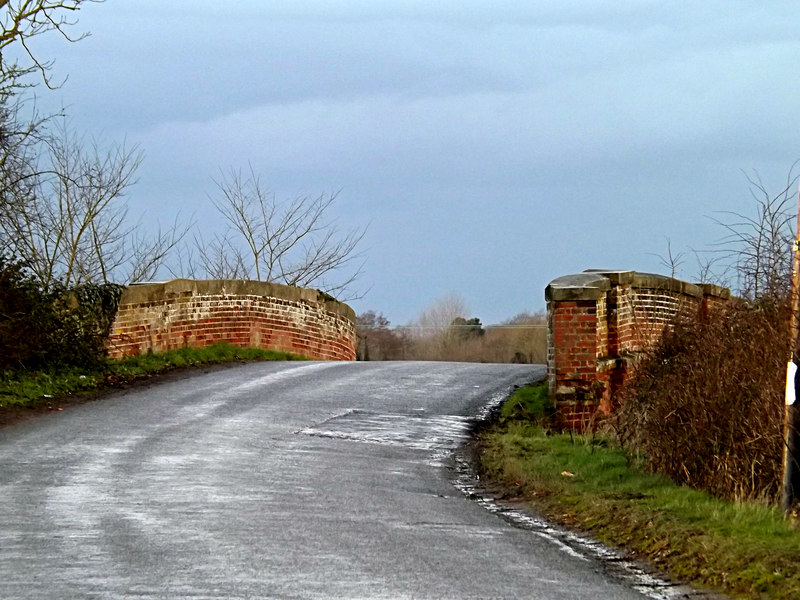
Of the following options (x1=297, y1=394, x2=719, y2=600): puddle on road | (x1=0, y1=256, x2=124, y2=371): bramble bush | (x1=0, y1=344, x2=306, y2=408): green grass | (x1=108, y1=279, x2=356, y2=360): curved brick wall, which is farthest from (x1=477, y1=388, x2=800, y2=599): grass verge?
(x1=108, y1=279, x2=356, y2=360): curved brick wall

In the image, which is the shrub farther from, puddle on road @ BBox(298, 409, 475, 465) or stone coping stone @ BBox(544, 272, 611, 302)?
stone coping stone @ BBox(544, 272, 611, 302)

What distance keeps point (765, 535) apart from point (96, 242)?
30105mm

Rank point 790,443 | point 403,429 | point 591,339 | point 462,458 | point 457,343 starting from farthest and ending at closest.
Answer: point 457,343 → point 591,339 → point 403,429 → point 462,458 → point 790,443

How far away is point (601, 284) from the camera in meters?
16.9

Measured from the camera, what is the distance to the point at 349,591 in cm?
620

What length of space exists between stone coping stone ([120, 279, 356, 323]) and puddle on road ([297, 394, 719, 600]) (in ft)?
23.5

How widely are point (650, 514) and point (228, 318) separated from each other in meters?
15.6

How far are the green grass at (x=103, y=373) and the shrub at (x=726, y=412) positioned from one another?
8.63 m

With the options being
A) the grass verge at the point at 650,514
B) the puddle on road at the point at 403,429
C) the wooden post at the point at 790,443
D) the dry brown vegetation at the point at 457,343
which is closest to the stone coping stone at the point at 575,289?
the puddle on road at the point at 403,429

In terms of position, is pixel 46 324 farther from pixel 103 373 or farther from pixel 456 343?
pixel 456 343

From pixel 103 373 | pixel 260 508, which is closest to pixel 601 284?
pixel 103 373

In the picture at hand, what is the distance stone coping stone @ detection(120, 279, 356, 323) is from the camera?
21188 millimetres

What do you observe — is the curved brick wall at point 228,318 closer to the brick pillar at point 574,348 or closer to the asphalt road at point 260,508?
the asphalt road at point 260,508

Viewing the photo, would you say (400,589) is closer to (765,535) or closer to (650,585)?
(650,585)
